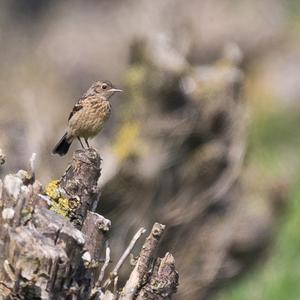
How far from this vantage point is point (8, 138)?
10.6m

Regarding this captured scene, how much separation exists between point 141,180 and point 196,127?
0.97 m

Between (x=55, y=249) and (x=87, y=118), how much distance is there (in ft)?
13.8

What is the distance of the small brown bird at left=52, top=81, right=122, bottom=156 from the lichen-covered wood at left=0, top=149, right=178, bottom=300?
125 inches

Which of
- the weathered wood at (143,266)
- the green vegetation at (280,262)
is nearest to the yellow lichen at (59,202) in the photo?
the weathered wood at (143,266)

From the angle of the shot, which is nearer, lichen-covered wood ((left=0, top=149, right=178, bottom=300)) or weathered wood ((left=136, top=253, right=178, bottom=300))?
lichen-covered wood ((left=0, top=149, right=178, bottom=300))

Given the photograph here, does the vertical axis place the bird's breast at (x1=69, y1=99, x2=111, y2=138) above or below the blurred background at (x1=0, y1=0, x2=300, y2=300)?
below

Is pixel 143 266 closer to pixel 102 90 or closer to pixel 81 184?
pixel 81 184

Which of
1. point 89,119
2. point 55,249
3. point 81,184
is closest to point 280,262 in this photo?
point 89,119

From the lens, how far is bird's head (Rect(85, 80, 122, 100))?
9.65m

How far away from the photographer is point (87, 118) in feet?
30.5

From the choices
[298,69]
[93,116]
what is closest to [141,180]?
[93,116]

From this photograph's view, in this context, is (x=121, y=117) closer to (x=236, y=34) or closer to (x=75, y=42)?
(x=236, y=34)

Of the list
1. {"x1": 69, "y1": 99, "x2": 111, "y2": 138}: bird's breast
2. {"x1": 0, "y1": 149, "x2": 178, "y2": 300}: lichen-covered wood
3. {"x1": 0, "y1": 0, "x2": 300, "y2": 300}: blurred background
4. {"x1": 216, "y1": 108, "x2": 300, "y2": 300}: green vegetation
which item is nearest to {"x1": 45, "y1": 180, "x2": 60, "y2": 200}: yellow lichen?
{"x1": 0, "y1": 149, "x2": 178, "y2": 300}: lichen-covered wood

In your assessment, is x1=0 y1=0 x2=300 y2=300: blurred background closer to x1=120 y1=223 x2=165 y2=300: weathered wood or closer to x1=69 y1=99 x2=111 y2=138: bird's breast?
x1=69 y1=99 x2=111 y2=138: bird's breast
